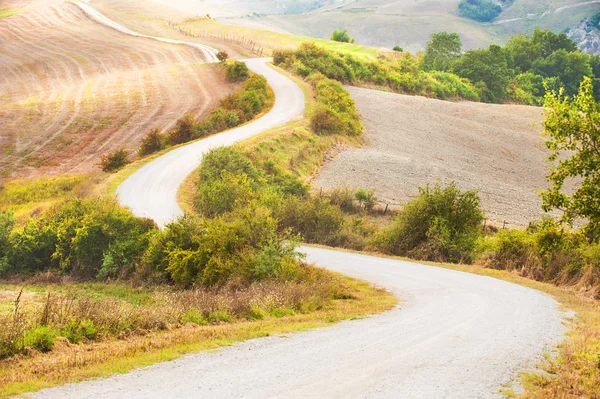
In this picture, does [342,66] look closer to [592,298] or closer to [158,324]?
[592,298]

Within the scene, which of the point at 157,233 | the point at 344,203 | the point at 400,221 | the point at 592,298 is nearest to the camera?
the point at 592,298

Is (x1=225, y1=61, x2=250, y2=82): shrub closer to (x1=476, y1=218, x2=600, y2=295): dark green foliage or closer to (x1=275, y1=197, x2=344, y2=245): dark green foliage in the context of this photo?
(x1=275, y1=197, x2=344, y2=245): dark green foliage

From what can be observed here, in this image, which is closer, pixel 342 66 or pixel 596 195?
pixel 596 195

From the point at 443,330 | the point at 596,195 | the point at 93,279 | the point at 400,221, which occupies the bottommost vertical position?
the point at 93,279

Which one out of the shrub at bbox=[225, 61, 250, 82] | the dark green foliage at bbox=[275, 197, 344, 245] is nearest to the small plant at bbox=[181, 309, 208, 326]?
the dark green foliage at bbox=[275, 197, 344, 245]

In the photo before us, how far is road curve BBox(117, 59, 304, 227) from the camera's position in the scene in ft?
103

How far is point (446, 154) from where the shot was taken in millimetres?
54344

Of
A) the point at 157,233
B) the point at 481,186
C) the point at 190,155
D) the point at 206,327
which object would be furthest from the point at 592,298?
the point at 190,155

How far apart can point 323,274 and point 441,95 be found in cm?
7270

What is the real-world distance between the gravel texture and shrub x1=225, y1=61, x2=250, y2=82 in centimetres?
5747

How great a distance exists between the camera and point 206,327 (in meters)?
13.0

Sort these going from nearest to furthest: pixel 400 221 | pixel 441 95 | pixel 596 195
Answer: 1. pixel 596 195
2. pixel 400 221
3. pixel 441 95

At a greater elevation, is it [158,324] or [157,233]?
[158,324]

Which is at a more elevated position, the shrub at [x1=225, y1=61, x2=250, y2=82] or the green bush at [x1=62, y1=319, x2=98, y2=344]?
the shrub at [x1=225, y1=61, x2=250, y2=82]
